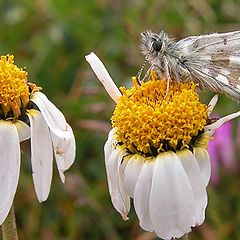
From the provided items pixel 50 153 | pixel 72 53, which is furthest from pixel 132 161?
pixel 72 53

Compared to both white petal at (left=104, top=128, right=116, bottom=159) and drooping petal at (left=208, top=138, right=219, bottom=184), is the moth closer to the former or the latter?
white petal at (left=104, top=128, right=116, bottom=159)

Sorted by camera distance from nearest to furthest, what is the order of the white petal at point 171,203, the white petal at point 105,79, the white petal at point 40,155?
the white petal at point 171,203 < the white petal at point 40,155 < the white petal at point 105,79

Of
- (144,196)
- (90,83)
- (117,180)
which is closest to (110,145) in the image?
(117,180)

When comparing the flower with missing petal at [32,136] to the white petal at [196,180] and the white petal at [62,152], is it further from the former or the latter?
the white petal at [196,180]

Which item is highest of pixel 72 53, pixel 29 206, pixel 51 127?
pixel 51 127

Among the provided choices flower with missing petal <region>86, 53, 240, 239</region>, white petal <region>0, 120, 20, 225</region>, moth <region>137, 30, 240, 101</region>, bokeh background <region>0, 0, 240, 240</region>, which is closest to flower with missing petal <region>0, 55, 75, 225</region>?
white petal <region>0, 120, 20, 225</region>

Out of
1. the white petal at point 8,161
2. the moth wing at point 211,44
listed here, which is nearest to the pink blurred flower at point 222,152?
the moth wing at point 211,44

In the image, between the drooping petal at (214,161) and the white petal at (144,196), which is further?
the drooping petal at (214,161)

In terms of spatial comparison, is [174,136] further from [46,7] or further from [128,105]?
[46,7]
